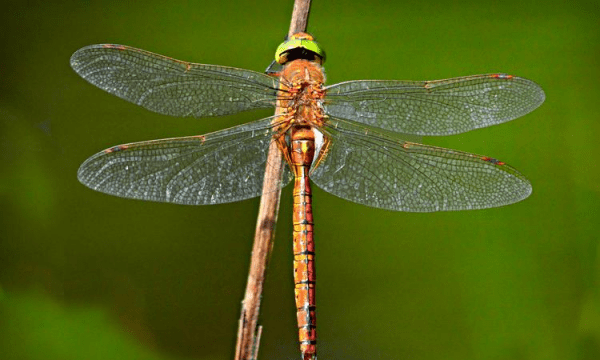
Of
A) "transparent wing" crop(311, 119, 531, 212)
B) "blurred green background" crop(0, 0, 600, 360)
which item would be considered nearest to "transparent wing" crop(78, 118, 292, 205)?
"transparent wing" crop(311, 119, 531, 212)

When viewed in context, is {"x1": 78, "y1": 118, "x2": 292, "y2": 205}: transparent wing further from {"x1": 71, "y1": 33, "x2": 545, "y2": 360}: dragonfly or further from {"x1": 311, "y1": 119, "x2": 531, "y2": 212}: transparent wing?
{"x1": 311, "y1": 119, "x2": 531, "y2": 212}: transparent wing

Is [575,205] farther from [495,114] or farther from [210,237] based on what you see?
[210,237]

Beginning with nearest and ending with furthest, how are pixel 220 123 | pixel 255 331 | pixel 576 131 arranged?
1. pixel 255 331
2. pixel 220 123
3. pixel 576 131

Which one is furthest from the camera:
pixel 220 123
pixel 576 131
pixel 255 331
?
pixel 576 131

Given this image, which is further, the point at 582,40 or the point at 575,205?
the point at 582,40

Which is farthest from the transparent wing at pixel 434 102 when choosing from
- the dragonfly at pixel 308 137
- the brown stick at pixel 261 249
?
the brown stick at pixel 261 249

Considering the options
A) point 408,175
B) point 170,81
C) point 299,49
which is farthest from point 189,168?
point 408,175

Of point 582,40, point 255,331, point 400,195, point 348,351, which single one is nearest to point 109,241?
point 255,331

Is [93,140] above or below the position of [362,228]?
above
